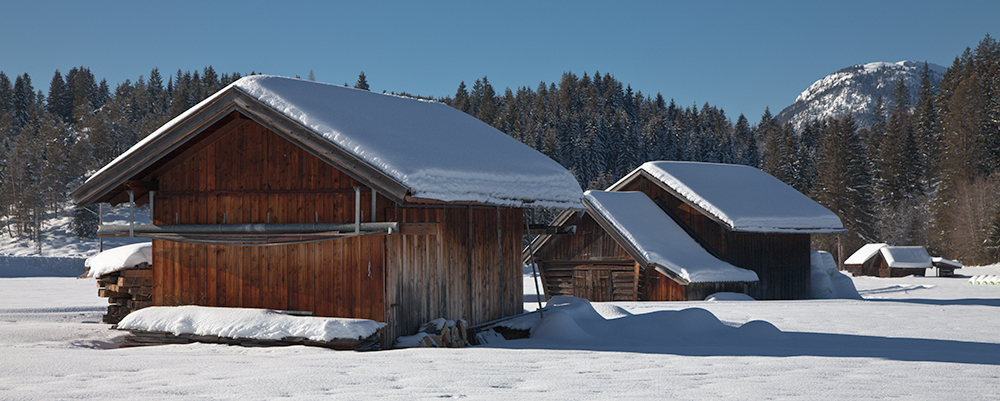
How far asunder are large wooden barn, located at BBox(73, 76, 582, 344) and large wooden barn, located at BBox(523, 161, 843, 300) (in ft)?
44.0

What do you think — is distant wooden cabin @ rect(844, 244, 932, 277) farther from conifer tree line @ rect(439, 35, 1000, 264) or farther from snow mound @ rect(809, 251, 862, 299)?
snow mound @ rect(809, 251, 862, 299)

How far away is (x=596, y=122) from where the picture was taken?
113 metres

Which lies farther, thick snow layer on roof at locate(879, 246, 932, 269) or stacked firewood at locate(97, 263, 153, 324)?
thick snow layer on roof at locate(879, 246, 932, 269)

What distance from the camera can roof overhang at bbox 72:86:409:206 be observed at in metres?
10.1

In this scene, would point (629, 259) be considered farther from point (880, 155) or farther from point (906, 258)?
point (880, 155)

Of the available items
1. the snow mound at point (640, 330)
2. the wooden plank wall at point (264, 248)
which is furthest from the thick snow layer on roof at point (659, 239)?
the wooden plank wall at point (264, 248)

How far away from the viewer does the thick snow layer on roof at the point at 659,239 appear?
2416 centimetres

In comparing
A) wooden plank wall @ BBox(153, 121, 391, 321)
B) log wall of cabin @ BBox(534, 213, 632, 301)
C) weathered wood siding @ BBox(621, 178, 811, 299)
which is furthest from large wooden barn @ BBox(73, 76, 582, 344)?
weathered wood siding @ BBox(621, 178, 811, 299)

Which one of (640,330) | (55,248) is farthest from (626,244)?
(55,248)

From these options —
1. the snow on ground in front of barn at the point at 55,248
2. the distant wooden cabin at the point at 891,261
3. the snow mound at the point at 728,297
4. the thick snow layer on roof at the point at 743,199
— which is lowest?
the distant wooden cabin at the point at 891,261

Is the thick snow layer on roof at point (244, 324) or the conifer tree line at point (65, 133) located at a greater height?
the conifer tree line at point (65, 133)

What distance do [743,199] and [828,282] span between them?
5.52m

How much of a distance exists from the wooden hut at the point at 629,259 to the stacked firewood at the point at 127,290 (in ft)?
48.1

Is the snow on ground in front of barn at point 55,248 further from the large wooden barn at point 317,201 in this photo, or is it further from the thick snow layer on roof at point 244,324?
the thick snow layer on roof at point 244,324
